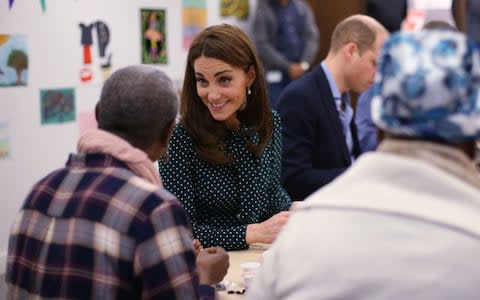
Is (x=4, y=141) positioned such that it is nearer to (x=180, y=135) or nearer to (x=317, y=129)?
(x=317, y=129)

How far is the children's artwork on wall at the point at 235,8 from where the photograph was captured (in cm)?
664

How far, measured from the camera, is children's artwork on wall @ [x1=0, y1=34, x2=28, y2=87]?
187 inches

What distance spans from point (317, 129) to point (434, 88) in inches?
98.9

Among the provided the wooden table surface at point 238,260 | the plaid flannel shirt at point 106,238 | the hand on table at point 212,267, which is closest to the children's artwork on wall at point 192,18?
the wooden table surface at point 238,260

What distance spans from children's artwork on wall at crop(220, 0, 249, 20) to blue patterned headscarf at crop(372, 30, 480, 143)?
5297 millimetres

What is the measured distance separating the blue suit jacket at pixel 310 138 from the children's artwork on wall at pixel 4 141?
180 cm

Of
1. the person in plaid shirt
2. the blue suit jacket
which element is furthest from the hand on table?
the blue suit jacket

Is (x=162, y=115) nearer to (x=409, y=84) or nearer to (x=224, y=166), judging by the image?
(x=409, y=84)

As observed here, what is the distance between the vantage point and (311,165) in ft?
12.5

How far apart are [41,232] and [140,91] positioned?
1.32ft

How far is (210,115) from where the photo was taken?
313 centimetres

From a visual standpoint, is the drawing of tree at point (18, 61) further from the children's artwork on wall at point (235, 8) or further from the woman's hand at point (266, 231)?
the woman's hand at point (266, 231)

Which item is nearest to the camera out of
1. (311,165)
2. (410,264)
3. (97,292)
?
(410,264)

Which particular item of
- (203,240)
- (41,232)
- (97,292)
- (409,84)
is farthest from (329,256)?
(203,240)
